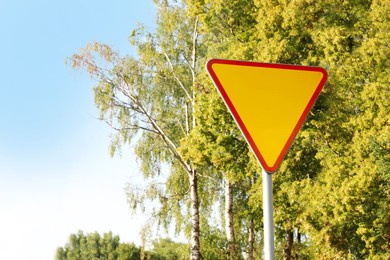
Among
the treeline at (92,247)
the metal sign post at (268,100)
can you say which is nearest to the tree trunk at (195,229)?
the metal sign post at (268,100)

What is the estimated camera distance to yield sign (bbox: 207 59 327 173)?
146 inches

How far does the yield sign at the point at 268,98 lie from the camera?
12.2ft

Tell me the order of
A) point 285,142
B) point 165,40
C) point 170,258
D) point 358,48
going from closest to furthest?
point 285,142
point 358,48
point 165,40
point 170,258

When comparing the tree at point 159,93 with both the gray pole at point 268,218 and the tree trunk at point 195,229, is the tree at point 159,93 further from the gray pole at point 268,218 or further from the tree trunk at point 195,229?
the gray pole at point 268,218

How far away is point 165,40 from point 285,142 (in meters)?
22.4

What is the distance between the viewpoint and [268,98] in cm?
382

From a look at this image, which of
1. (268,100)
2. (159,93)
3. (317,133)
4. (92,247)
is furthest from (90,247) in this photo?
(268,100)

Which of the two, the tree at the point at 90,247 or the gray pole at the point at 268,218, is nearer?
the gray pole at the point at 268,218

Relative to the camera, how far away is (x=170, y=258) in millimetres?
75562

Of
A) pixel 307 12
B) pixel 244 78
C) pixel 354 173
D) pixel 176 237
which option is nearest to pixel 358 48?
pixel 307 12

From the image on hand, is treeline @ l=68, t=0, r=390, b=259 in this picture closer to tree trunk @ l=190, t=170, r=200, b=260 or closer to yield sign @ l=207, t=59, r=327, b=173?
tree trunk @ l=190, t=170, r=200, b=260

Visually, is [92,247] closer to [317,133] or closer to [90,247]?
[90,247]

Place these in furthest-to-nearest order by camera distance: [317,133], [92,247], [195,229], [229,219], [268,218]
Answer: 1. [92,247]
2. [195,229]
3. [229,219]
4. [317,133]
5. [268,218]

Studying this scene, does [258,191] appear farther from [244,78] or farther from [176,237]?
[244,78]
